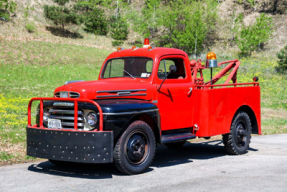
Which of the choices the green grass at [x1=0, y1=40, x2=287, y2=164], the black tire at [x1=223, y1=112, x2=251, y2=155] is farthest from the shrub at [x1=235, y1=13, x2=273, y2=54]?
the black tire at [x1=223, y1=112, x2=251, y2=155]

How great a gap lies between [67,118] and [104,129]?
744 millimetres

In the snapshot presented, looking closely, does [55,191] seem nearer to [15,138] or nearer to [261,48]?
[15,138]

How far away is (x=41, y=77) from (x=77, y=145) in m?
23.8

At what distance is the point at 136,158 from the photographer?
6543 millimetres

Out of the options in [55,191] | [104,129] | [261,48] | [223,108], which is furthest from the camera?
[261,48]

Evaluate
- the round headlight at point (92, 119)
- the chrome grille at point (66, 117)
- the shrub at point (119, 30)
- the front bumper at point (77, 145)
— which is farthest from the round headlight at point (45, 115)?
the shrub at point (119, 30)

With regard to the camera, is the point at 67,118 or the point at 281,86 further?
the point at 281,86

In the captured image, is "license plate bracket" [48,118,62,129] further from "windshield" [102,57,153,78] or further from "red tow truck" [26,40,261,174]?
"windshield" [102,57,153,78]

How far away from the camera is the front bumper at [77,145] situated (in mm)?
5852

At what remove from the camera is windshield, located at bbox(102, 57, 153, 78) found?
299 inches

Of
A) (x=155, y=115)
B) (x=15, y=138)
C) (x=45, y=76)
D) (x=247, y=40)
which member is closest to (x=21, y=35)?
(x=45, y=76)

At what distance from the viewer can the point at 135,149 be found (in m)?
6.52

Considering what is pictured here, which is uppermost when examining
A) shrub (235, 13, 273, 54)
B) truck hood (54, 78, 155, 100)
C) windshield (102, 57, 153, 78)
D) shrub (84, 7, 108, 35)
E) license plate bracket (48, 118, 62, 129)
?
shrub (84, 7, 108, 35)

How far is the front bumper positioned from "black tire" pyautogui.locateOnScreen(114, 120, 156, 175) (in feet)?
1.11
